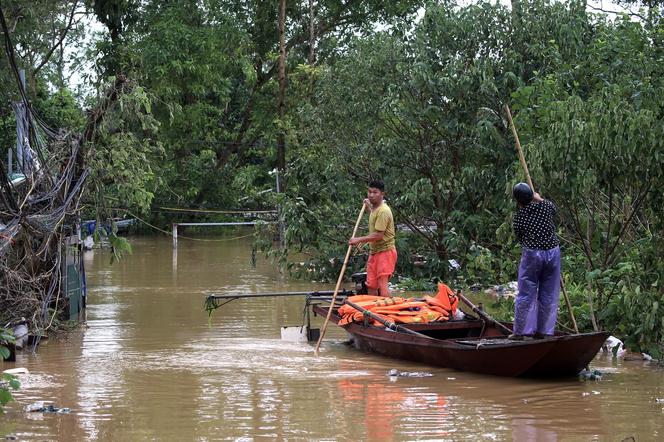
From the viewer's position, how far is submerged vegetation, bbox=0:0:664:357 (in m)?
10.6

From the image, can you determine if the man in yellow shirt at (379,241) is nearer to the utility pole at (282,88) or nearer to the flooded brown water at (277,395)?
the flooded brown water at (277,395)

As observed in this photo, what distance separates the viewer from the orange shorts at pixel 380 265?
38.7 ft

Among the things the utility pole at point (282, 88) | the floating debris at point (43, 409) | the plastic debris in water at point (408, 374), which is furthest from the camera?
the utility pole at point (282, 88)

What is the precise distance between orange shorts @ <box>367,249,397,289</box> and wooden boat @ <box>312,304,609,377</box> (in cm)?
82

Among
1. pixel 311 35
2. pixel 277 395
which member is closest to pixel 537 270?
pixel 277 395

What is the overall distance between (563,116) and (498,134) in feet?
14.8

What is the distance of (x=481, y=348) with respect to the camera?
908 cm

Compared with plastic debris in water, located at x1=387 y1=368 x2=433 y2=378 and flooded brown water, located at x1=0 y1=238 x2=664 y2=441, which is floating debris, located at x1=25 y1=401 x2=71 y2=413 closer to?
flooded brown water, located at x1=0 y1=238 x2=664 y2=441

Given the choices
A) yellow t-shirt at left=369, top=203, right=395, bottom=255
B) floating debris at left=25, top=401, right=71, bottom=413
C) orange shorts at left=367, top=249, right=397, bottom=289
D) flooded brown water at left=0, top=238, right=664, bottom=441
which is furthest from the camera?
orange shorts at left=367, top=249, right=397, bottom=289

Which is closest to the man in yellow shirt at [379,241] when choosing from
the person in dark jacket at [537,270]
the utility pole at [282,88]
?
the person in dark jacket at [537,270]

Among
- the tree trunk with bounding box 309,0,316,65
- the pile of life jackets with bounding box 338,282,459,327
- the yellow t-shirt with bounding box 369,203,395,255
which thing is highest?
the tree trunk with bounding box 309,0,316,65

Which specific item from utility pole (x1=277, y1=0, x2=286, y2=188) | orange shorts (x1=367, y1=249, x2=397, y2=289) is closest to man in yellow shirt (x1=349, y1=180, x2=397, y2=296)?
orange shorts (x1=367, y1=249, x2=397, y2=289)

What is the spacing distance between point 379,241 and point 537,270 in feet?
9.41

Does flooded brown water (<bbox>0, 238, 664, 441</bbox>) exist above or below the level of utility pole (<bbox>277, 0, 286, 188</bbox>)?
below
